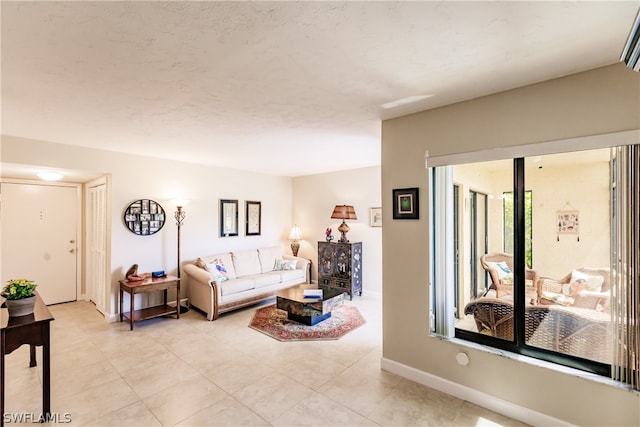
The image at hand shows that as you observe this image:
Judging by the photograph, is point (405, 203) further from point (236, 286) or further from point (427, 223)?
point (236, 286)

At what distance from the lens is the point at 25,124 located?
2906 millimetres

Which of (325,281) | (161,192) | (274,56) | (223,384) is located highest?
(274,56)

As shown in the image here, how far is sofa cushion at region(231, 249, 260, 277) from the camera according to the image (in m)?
5.17

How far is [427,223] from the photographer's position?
2.59 meters

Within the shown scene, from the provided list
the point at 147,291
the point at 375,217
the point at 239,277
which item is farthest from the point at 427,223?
the point at 147,291

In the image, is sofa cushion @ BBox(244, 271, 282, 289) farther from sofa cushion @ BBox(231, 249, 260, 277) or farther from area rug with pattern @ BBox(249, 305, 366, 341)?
area rug with pattern @ BBox(249, 305, 366, 341)

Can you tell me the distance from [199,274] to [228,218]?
55.9 inches

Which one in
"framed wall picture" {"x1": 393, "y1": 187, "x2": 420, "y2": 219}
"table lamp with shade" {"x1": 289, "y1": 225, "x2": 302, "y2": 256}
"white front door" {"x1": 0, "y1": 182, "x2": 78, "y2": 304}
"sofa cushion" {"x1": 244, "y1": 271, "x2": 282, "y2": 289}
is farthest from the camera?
"table lamp with shade" {"x1": 289, "y1": 225, "x2": 302, "y2": 256}

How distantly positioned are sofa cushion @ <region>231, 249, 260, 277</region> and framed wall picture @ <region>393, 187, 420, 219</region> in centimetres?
334

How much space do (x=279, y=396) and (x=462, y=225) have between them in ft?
7.27

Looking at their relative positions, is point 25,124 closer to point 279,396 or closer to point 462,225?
point 279,396

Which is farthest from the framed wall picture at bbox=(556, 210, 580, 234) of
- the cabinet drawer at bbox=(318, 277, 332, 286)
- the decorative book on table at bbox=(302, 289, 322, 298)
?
the cabinet drawer at bbox=(318, 277, 332, 286)

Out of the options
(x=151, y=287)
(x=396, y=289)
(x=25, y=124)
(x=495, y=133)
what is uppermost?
(x=25, y=124)

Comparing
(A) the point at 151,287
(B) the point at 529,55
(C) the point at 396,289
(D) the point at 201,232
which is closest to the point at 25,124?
(A) the point at 151,287
